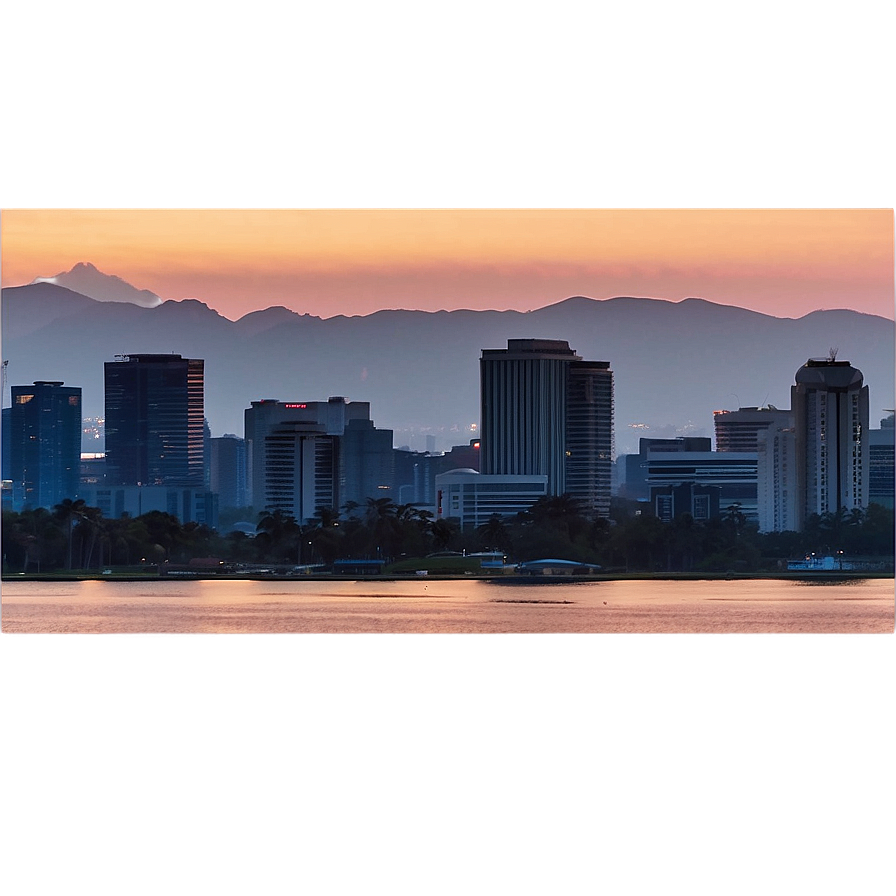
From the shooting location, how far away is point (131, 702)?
4695 mm

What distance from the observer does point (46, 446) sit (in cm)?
988

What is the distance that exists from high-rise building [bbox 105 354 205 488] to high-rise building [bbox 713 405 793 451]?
12.8ft

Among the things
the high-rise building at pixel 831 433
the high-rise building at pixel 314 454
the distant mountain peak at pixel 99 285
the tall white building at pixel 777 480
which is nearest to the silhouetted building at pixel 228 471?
the high-rise building at pixel 314 454

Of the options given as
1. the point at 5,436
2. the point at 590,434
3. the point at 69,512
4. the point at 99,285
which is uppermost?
the point at 99,285

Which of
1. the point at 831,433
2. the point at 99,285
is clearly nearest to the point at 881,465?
the point at 831,433

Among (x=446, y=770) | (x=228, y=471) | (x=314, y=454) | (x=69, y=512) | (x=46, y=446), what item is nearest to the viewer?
(x=446, y=770)

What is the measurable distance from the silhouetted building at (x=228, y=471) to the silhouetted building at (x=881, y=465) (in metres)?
4.65

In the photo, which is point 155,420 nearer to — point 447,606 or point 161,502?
point 161,502

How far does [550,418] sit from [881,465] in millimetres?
2474

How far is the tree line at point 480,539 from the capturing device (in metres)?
10.4

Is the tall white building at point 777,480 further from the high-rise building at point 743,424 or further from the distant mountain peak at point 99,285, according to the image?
the distant mountain peak at point 99,285
